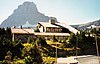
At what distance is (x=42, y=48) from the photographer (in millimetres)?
56375

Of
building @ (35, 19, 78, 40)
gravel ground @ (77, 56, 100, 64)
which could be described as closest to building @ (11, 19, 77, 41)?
building @ (35, 19, 78, 40)

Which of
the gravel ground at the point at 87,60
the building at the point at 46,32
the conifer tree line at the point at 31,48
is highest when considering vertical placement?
the building at the point at 46,32

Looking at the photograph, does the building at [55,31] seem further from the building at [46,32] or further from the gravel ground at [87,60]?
the gravel ground at [87,60]

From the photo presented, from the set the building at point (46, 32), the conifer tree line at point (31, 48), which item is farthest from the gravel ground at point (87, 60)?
the building at point (46, 32)

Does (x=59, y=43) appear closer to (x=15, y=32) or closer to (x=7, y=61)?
(x=15, y=32)

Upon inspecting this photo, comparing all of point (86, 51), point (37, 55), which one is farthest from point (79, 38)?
point (37, 55)

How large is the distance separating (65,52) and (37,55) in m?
16.2

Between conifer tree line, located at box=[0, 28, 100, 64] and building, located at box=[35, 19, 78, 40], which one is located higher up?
building, located at box=[35, 19, 78, 40]

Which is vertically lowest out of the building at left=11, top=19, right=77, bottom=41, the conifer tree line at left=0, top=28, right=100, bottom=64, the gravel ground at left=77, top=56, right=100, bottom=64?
the gravel ground at left=77, top=56, right=100, bottom=64

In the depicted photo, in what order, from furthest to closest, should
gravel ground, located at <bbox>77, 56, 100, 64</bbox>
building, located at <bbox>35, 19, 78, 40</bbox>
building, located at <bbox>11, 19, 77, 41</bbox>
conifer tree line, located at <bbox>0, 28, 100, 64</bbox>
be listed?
building, located at <bbox>35, 19, 78, 40</bbox>, building, located at <bbox>11, 19, 77, 41</bbox>, gravel ground, located at <bbox>77, 56, 100, 64</bbox>, conifer tree line, located at <bbox>0, 28, 100, 64</bbox>

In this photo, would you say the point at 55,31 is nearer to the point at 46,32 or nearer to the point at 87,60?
the point at 46,32

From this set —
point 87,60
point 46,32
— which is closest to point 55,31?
point 46,32

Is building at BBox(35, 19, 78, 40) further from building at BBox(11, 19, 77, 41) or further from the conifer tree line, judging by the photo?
the conifer tree line

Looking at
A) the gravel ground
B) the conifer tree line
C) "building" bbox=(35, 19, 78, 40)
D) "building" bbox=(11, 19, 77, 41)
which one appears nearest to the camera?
the conifer tree line
